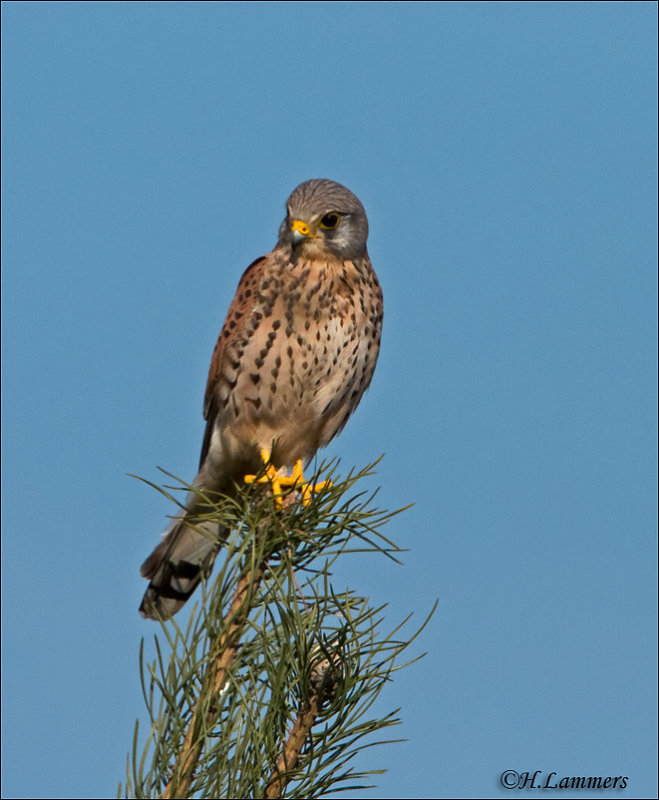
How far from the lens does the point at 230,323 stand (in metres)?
4.86

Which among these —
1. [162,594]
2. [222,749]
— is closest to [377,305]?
[162,594]

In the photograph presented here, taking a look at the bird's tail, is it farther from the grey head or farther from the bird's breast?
the grey head

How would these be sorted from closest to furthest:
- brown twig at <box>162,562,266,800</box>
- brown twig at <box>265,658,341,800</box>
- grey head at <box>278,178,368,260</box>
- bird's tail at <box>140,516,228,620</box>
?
1. brown twig at <box>162,562,266,800</box>
2. brown twig at <box>265,658,341,800</box>
3. bird's tail at <box>140,516,228,620</box>
4. grey head at <box>278,178,368,260</box>

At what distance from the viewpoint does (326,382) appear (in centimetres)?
468

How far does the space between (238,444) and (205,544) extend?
0.50 metres

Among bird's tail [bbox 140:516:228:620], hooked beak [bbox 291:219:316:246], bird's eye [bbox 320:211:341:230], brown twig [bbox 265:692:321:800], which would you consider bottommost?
brown twig [bbox 265:692:321:800]

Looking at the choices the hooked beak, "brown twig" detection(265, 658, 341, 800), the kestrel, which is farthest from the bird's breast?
"brown twig" detection(265, 658, 341, 800)

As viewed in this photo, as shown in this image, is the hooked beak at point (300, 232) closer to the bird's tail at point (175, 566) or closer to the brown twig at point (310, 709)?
the bird's tail at point (175, 566)

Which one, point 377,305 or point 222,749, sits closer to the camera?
point 222,749

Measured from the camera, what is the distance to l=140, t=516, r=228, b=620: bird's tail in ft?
15.1

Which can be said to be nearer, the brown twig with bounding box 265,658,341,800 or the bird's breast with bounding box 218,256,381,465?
the brown twig with bounding box 265,658,341,800

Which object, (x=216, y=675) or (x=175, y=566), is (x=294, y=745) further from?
(x=175, y=566)

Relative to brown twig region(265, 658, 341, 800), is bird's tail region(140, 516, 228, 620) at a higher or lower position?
higher

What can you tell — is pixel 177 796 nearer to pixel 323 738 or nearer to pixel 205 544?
pixel 323 738
